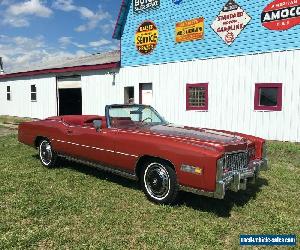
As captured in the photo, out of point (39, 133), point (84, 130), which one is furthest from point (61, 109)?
point (84, 130)

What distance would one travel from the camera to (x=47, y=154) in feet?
25.9

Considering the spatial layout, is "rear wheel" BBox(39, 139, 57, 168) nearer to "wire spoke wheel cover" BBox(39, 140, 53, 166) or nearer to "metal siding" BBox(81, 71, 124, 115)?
"wire spoke wheel cover" BBox(39, 140, 53, 166)

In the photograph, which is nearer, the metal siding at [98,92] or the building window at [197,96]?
the building window at [197,96]

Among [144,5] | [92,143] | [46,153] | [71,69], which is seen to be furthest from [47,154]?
[71,69]

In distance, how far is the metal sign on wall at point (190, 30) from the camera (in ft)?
45.9

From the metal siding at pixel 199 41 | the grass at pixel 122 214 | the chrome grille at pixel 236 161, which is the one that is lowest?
the grass at pixel 122 214

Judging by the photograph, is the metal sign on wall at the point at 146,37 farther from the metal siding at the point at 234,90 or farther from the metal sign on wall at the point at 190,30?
the metal sign on wall at the point at 190,30

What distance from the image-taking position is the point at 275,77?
11883 millimetres

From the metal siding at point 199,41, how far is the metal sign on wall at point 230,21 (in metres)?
0.16

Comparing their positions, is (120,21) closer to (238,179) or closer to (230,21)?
(230,21)

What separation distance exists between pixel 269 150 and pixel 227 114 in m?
3.44

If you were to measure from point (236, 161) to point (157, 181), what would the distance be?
1341 millimetres

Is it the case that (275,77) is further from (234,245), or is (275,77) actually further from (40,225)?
(40,225)

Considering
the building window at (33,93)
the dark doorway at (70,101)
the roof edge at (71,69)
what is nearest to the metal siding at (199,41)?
the roof edge at (71,69)
